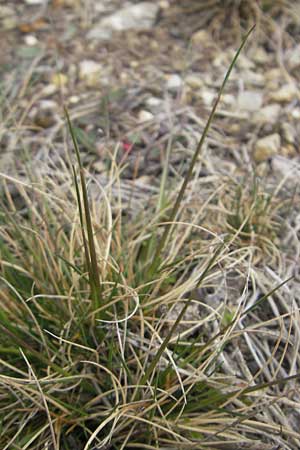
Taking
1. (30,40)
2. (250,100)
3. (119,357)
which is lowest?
(119,357)

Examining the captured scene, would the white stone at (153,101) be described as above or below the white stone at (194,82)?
below

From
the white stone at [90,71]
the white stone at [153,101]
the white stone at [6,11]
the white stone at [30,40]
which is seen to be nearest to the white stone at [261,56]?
the white stone at [153,101]

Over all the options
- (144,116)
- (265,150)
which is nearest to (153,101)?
(144,116)

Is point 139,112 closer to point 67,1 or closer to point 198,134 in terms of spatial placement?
point 198,134

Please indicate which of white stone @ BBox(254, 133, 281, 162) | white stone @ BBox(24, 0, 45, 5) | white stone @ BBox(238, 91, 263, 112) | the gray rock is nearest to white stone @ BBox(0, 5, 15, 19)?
white stone @ BBox(24, 0, 45, 5)

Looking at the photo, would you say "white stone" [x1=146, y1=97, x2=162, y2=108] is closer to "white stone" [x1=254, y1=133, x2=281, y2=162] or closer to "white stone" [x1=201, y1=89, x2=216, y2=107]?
"white stone" [x1=201, y1=89, x2=216, y2=107]

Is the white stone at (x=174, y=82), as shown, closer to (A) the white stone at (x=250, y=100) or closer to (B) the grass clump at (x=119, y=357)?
(A) the white stone at (x=250, y=100)

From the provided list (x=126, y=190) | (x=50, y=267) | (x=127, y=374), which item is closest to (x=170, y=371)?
(x=127, y=374)

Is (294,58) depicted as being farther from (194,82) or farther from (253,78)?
(194,82)
